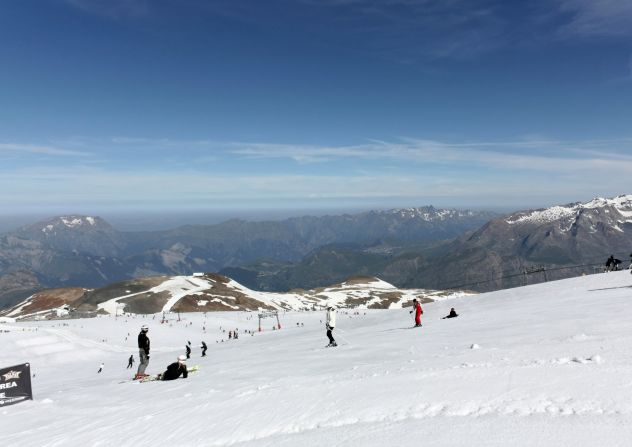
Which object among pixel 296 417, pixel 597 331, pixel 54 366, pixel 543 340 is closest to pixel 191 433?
pixel 296 417

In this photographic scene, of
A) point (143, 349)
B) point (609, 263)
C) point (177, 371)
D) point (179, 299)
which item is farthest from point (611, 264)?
point (179, 299)

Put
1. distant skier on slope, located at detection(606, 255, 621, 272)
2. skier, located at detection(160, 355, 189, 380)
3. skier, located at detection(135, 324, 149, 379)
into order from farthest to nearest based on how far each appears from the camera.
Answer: distant skier on slope, located at detection(606, 255, 621, 272)
skier, located at detection(135, 324, 149, 379)
skier, located at detection(160, 355, 189, 380)

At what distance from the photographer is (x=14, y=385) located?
16781 millimetres

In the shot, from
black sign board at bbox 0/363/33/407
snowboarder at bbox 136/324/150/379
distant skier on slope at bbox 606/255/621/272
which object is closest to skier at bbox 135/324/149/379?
snowboarder at bbox 136/324/150/379

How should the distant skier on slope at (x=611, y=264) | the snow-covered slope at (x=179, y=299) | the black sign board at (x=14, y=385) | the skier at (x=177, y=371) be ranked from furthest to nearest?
the snow-covered slope at (x=179, y=299)
the distant skier on slope at (x=611, y=264)
the skier at (x=177, y=371)
the black sign board at (x=14, y=385)

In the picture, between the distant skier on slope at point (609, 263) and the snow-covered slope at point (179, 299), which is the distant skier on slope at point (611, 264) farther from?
the snow-covered slope at point (179, 299)

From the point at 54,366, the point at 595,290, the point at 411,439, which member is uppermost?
the point at 411,439

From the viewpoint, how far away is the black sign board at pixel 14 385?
54.0ft

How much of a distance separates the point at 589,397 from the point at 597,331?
753 cm

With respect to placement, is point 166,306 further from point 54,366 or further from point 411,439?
point 411,439

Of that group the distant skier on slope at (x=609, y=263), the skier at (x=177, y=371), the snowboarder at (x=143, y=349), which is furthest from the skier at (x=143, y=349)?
the distant skier on slope at (x=609, y=263)

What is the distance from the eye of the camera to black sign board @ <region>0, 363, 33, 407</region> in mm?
16469

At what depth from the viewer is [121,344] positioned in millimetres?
53906

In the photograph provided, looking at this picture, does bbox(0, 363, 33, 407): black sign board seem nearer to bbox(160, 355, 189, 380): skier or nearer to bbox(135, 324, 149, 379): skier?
bbox(135, 324, 149, 379): skier
